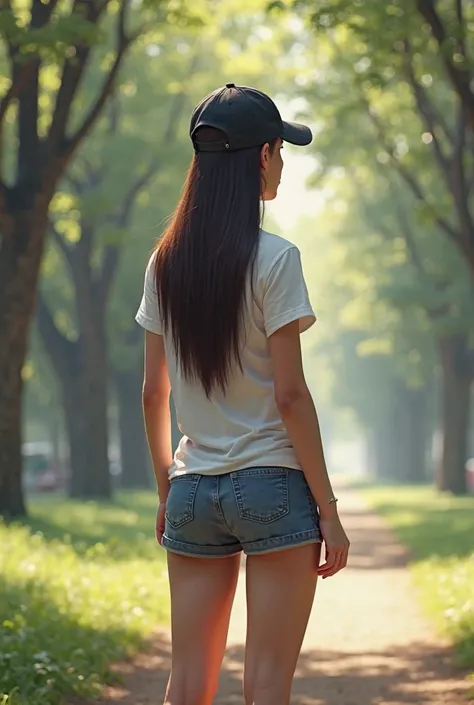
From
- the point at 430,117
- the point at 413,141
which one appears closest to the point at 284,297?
the point at 430,117

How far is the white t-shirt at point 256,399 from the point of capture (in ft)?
11.5

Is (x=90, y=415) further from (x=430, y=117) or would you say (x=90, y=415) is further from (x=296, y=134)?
(x=296, y=134)

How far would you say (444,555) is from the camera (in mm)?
14930

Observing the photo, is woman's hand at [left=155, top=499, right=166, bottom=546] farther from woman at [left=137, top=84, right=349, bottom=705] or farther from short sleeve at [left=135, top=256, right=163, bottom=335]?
short sleeve at [left=135, top=256, right=163, bottom=335]

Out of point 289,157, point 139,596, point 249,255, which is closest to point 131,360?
point 289,157

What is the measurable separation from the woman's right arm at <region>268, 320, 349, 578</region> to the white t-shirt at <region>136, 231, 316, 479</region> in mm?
37

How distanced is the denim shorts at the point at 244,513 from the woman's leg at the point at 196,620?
2.2 inches

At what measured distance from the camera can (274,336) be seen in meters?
3.51

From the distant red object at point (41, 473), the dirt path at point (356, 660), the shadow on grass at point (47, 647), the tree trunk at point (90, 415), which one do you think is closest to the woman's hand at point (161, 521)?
the shadow on grass at point (47, 647)

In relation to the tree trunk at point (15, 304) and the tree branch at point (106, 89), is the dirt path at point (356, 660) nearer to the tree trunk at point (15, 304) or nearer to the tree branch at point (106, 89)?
the tree trunk at point (15, 304)

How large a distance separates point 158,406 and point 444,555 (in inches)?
454

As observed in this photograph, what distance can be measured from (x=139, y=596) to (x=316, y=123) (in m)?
16.8

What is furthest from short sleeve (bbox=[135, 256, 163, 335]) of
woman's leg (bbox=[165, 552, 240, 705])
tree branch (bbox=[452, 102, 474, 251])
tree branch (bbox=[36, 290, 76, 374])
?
tree branch (bbox=[36, 290, 76, 374])

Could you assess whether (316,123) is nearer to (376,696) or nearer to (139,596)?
(139,596)
